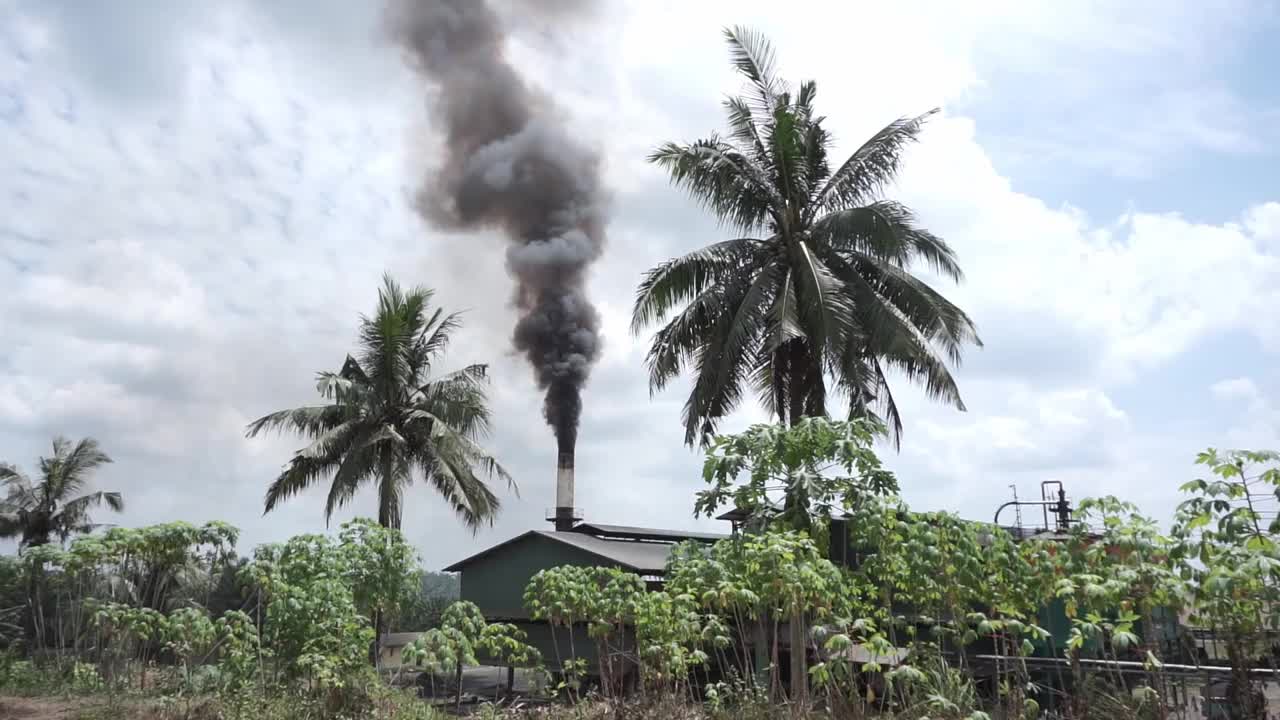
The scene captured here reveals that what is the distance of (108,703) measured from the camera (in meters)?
14.2

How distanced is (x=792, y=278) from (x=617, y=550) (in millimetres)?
8904

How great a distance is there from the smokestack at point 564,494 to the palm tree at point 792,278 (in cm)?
1200

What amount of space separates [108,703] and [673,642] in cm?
972

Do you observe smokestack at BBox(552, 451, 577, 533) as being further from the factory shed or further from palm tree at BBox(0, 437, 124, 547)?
palm tree at BBox(0, 437, 124, 547)

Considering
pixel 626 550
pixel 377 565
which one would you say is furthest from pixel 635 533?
pixel 377 565

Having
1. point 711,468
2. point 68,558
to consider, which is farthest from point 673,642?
point 68,558

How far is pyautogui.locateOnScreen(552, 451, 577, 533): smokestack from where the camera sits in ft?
98.4

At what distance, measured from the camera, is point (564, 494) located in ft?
101

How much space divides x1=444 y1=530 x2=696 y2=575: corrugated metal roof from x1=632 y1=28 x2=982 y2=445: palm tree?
3767mm

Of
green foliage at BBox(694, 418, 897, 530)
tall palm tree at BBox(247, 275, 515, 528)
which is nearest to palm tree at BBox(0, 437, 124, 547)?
tall palm tree at BBox(247, 275, 515, 528)

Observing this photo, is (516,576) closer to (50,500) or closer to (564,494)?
(564,494)

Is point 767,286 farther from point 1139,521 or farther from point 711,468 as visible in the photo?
point 1139,521

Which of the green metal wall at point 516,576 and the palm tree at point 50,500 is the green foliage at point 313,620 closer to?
the green metal wall at point 516,576

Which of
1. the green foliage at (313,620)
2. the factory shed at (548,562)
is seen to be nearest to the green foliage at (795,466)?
the green foliage at (313,620)
